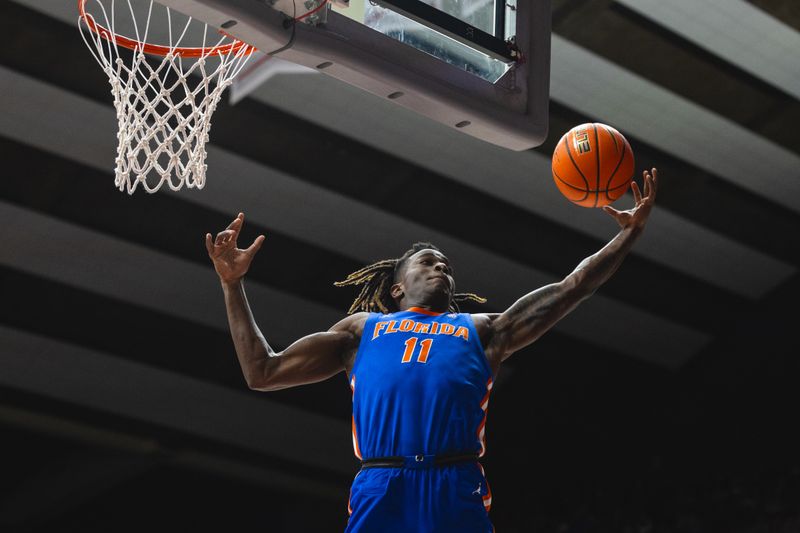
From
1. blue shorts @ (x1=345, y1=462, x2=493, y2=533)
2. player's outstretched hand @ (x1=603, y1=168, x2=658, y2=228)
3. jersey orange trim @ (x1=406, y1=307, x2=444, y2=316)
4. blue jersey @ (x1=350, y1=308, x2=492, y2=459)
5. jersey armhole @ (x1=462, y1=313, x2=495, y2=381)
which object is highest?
player's outstretched hand @ (x1=603, y1=168, x2=658, y2=228)

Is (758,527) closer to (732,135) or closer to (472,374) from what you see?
(732,135)

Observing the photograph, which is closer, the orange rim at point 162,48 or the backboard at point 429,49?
the backboard at point 429,49

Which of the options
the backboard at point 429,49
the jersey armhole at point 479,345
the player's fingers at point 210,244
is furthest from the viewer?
the backboard at point 429,49

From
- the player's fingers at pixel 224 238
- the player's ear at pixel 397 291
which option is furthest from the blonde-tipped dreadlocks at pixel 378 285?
the player's fingers at pixel 224 238

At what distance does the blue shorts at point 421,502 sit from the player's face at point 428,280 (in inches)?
27.3

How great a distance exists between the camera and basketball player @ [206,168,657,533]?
137 inches

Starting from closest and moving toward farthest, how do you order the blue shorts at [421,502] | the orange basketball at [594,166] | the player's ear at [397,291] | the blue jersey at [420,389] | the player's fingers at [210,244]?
the blue shorts at [421,502]
the blue jersey at [420,389]
the player's fingers at [210,244]
the player's ear at [397,291]
the orange basketball at [594,166]

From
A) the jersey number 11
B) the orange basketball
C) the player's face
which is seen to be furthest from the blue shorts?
the orange basketball

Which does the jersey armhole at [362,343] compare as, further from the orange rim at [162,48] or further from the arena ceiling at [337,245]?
the arena ceiling at [337,245]

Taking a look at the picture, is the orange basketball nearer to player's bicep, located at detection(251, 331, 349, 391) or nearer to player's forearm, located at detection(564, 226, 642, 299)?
player's forearm, located at detection(564, 226, 642, 299)

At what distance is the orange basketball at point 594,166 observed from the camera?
14.5 ft

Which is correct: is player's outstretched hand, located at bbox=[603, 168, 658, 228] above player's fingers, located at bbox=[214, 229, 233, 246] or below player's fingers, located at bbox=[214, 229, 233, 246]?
above

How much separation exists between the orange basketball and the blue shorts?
1394 mm

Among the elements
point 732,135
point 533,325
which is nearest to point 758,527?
point 732,135
